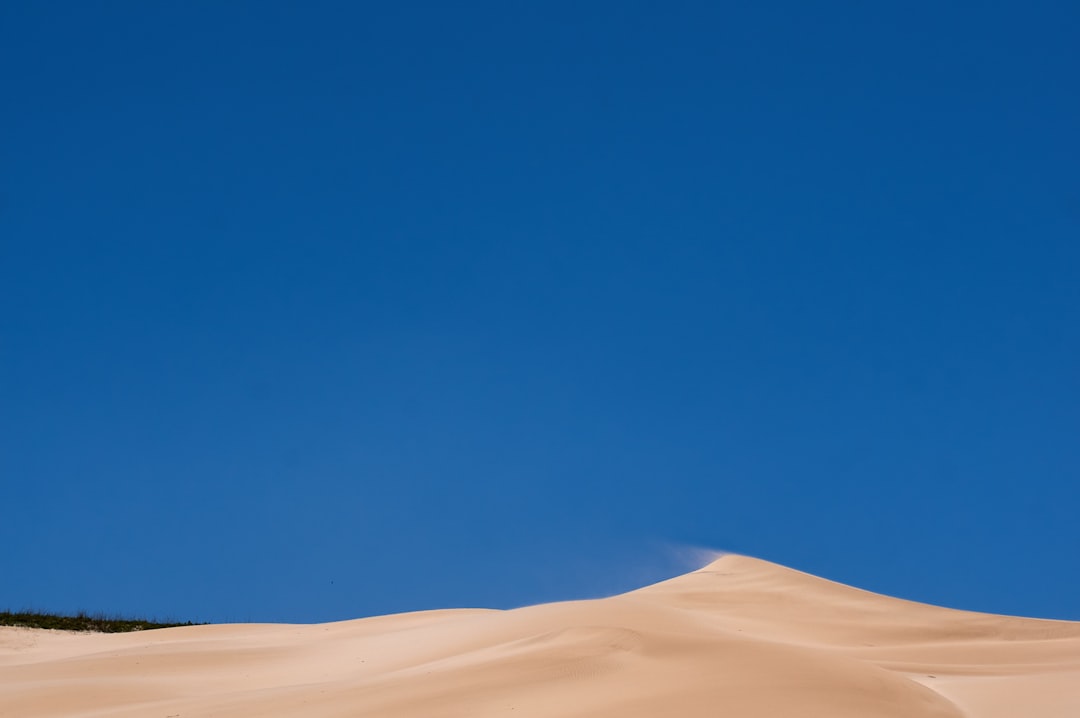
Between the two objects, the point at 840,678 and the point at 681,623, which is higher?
the point at 681,623

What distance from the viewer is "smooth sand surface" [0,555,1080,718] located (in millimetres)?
8750

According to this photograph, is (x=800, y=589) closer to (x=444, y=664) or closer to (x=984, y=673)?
(x=984, y=673)

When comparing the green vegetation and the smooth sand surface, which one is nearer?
the smooth sand surface

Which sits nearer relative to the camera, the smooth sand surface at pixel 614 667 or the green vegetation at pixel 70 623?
the smooth sand surface at pixel 614 667

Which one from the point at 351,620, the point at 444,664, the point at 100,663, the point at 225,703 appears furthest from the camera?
the point at 351,620

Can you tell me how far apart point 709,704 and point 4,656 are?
1644 cm

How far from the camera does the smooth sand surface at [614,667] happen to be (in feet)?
28.7

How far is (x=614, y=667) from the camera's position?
9641 millimetres

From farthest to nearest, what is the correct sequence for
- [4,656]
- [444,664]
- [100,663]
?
[4,656], [100,663], [444,664]

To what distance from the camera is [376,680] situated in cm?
1080

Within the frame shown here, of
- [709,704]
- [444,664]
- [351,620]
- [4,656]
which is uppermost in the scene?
[351,620]

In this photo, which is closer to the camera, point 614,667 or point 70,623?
point 614,667

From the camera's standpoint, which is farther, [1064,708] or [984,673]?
[984,673]

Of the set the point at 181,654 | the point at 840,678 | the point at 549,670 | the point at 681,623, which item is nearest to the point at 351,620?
the point at 181,654
